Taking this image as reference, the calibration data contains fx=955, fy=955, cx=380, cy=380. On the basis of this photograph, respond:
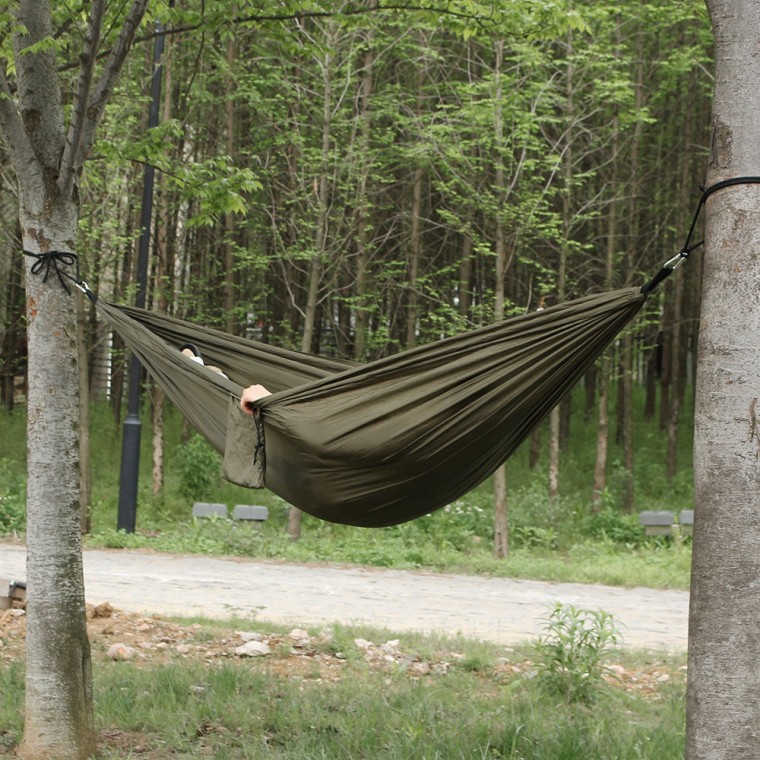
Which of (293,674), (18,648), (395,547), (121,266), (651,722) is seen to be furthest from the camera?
(121,266)

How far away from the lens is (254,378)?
4570mm

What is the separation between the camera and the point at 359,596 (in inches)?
334

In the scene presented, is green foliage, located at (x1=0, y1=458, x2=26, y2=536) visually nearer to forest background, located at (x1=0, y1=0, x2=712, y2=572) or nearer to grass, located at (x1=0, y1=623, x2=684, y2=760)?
forest background, located at (x1=0, y1=0, x2=712, y2=572)

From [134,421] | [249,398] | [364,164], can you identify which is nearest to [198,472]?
[134,421]

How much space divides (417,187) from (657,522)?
6.09m

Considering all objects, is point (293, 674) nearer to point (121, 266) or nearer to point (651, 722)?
point (651, 722)

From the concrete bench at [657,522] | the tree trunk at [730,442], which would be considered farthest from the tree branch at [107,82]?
the concrete bench at [657,522]

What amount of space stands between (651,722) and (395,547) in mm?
6441

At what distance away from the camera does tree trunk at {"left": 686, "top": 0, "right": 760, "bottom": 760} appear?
2809 mm

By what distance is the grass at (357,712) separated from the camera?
3.94 metres

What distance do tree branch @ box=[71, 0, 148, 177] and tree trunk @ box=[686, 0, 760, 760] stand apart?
2446mm

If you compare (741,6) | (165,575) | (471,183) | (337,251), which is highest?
(471,183)

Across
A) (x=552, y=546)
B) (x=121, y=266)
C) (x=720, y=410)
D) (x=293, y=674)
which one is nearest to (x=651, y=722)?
(x=293, y=674)

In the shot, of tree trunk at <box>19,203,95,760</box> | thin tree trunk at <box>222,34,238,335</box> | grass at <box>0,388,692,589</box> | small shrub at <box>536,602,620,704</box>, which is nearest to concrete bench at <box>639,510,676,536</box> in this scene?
grass at <box>0,388,692,589</box>
